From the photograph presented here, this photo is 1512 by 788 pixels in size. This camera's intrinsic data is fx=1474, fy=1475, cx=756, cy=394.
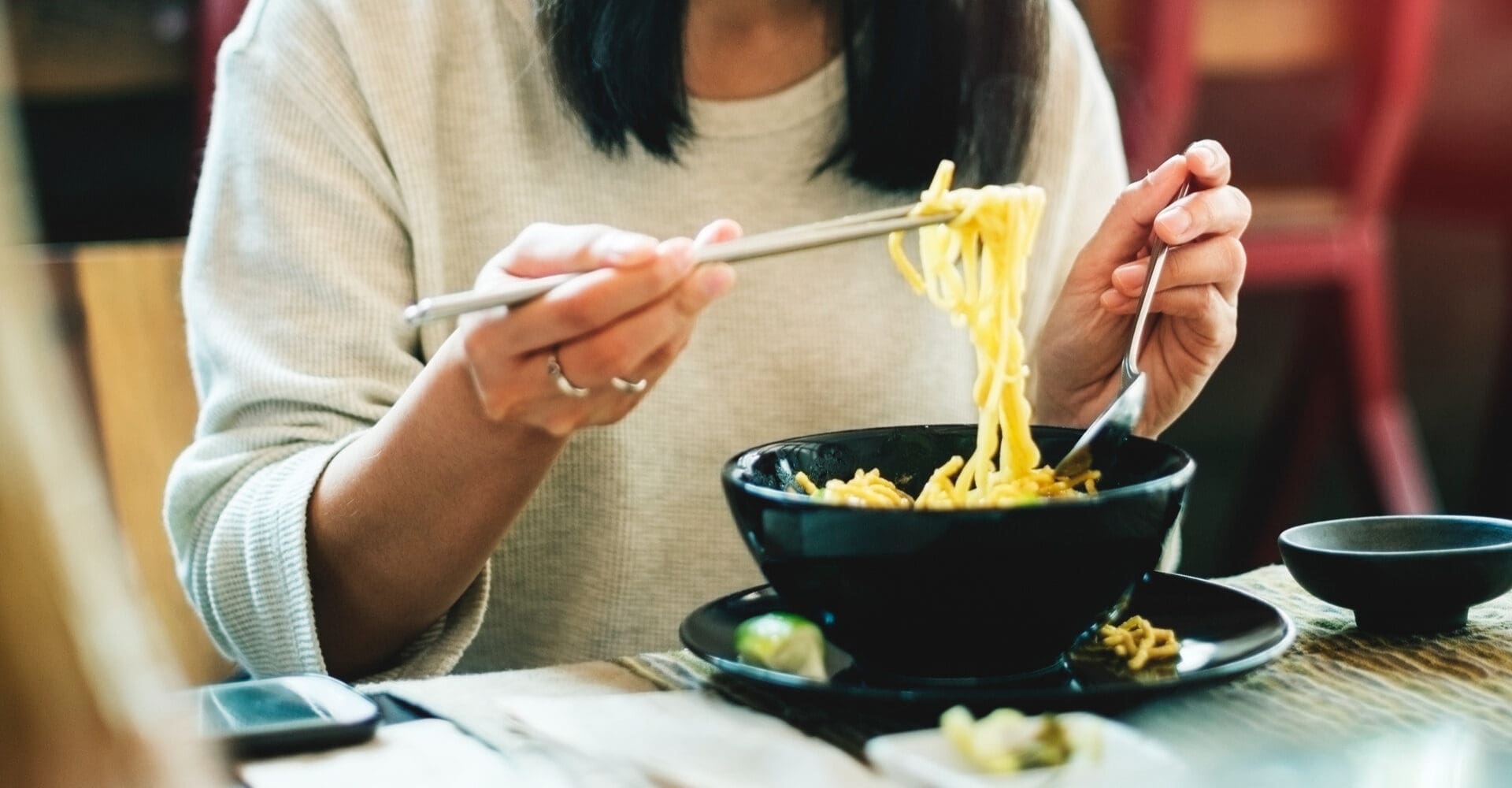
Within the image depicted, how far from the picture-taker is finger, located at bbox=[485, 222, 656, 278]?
0.78m

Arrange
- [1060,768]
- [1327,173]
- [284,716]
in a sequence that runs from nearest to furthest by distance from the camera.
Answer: [1060,768], [284,716], [1327,173]

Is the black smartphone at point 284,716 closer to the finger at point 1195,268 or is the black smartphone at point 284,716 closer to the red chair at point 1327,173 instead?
the finger at point 1195,268

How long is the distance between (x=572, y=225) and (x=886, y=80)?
0.37 meters

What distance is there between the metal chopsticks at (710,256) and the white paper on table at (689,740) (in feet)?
0.66

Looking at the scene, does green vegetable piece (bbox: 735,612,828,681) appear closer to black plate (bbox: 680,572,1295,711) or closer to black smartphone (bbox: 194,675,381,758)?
black plate (bbox: 680,572,1295,711)

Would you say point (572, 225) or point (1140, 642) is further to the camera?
point (572, 225)

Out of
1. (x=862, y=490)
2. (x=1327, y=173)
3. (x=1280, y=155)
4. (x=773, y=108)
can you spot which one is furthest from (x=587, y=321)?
(x=1280, y=155)

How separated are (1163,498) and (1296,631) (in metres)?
0.19

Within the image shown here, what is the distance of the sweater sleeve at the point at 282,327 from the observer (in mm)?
1042

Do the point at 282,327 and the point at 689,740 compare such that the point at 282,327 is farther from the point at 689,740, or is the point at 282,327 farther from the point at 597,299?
the point at 689,740

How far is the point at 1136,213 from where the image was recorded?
3.61 ft

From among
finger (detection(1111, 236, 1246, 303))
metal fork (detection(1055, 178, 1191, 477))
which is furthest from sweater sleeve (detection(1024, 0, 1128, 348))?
metal fork (detection(1055, 178, 1191, 477))

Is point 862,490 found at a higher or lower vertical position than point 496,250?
lower

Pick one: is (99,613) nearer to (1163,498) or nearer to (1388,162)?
(1163,498)
